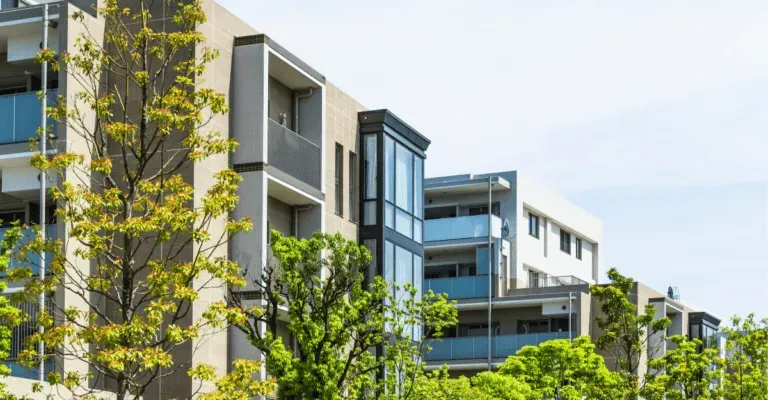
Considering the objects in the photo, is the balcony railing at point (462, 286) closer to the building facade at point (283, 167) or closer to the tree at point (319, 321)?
the building facade at point (283, 167)

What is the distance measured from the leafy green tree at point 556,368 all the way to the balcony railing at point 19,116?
18250 millimetres

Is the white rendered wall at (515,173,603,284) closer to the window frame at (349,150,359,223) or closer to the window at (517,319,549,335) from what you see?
the window at (517,319,549,335)

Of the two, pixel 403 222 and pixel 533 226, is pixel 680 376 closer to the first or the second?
pixel 403 222

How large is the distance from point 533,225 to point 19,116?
137 ft

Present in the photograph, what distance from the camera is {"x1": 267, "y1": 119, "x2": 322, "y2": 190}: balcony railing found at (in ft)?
117

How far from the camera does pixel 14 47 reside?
1298 inches

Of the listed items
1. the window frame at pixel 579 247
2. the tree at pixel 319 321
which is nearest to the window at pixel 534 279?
the window frame at pixel 579 247

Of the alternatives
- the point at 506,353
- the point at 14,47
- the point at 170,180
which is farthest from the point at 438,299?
the point at 506,353

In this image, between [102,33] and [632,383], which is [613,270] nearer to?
[632,383]

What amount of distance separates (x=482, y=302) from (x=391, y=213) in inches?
972

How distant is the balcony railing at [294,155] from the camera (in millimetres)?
35562

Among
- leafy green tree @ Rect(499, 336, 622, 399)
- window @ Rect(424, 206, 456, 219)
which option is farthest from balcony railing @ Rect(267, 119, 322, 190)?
window @ Rect(424, 206, 456, 219)

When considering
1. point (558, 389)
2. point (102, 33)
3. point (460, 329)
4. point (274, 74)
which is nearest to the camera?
point (102, 33)

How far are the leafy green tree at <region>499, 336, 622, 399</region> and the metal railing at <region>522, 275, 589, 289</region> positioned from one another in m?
24.0
